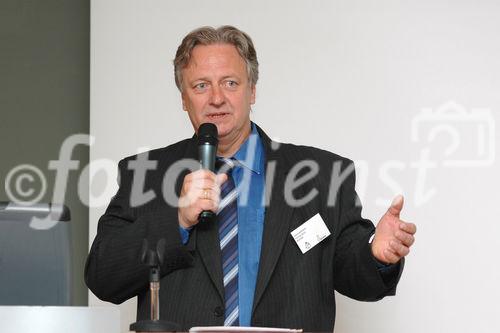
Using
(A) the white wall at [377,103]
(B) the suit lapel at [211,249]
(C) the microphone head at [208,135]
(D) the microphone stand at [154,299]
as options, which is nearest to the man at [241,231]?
(B) the suit lapel at [211,249]

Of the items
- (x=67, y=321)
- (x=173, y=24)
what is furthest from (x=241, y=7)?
(x=67, y=321)

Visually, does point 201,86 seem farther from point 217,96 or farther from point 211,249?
point 211,249

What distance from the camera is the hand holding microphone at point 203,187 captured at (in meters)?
2.37

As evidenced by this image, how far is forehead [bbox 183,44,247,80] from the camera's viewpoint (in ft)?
9.77

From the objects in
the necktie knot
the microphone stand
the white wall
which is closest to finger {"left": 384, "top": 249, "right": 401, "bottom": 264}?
the necktie knot

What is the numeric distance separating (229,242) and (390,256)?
54 centimetres

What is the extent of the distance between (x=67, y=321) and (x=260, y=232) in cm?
121

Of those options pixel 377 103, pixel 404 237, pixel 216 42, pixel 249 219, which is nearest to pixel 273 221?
pixel 249 219

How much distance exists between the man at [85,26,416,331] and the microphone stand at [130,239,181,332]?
43 centimetres

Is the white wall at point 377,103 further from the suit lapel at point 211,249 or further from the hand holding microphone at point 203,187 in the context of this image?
the hand holding microphone at point 203,187

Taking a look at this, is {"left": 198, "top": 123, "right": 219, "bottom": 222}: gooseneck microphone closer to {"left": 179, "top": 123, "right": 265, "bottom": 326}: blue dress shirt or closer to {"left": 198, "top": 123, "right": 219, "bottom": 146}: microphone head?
{"left": 198, "top": 123, "right": 219, "bottom": 146}: microphone head

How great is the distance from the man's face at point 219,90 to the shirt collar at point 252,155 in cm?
3

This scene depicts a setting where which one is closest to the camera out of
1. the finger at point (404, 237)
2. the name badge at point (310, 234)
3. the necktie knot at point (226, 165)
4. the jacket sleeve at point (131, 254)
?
the finger at point (404, 237)

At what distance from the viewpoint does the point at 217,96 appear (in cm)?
291
